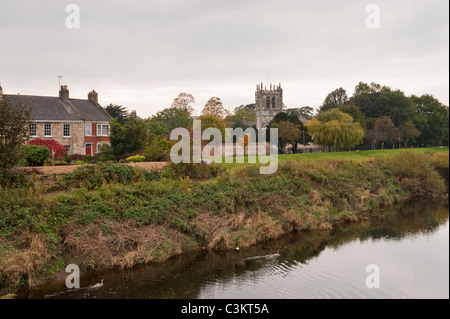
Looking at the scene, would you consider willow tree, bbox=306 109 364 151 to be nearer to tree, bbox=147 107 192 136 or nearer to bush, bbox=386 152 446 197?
tree, bbox=147 107 192 136

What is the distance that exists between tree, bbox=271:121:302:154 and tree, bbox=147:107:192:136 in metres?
13.1

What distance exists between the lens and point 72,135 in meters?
46.6

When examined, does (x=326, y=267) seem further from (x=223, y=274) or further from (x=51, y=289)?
(x=51, y=289)

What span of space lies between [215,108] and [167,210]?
4216 centimetres

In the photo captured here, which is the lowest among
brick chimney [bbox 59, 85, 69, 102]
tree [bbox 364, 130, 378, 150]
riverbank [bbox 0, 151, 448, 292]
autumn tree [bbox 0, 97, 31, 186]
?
riverbank [bbox 0, 151, 448, 292]

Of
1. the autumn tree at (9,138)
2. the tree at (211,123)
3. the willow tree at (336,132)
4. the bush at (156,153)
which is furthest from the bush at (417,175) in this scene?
the autumn tree at (9,138)

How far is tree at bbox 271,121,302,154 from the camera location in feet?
183

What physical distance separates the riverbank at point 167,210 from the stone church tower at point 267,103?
79.9 m

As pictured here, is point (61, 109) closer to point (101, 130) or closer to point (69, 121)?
point (69, 121)

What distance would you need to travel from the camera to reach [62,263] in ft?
56.4

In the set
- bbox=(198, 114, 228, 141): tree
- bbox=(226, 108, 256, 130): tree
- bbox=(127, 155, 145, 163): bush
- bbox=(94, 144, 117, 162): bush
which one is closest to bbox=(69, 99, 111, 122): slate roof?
bbox=(198, 114, 228, 141): tree
